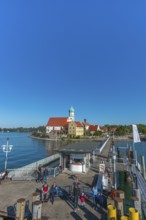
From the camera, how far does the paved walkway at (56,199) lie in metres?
13.0

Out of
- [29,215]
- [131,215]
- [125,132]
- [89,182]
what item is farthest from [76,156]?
[125,132]

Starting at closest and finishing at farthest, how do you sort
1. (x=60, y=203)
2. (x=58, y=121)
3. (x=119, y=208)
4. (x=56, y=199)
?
(x=119, y=208)
(x=60, y=203)
(x=56, y=199)
(x=58, y=121)

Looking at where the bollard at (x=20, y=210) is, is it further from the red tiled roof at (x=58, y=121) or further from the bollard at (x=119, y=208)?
the red tiled roof at (x=58, y=121)

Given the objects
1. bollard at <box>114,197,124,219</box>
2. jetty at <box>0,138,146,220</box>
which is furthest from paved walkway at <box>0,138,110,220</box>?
bollard at <box>114,197,124,219</box>

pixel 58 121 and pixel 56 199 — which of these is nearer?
pixel 56 199

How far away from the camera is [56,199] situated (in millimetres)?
15828

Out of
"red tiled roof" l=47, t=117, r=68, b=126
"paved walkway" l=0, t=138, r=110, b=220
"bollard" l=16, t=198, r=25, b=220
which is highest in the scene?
"red tiled roof" l=47, t=117, r=68, b=126

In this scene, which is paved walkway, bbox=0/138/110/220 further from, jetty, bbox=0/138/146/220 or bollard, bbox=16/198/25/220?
bollard, bbox=16/198/25/220

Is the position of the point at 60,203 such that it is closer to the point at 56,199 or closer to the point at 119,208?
the point at 56,199

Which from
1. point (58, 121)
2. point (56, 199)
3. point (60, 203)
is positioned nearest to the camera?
point (60, 203)

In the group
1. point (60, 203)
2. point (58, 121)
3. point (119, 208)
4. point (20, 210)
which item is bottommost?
point (60, 203)

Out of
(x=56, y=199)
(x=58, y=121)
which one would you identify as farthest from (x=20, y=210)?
(x=58, y=121)

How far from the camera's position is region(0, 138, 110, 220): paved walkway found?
42.6 ft

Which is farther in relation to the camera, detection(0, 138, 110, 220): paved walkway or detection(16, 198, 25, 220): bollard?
detection(0, 138, 110, 220): paved walkway
